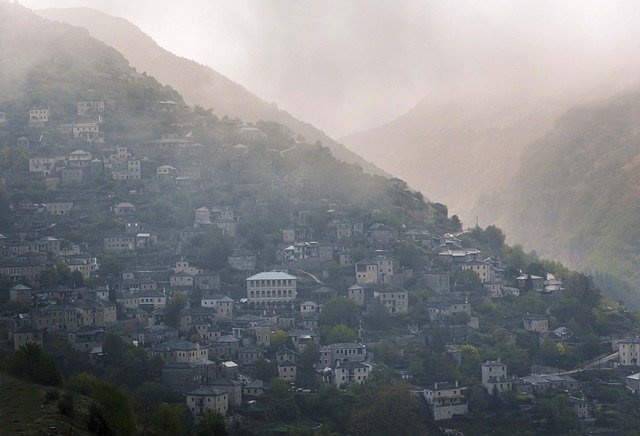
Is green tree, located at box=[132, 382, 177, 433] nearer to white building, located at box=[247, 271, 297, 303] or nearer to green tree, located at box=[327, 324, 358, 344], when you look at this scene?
green tree, located at box=[327, 324, 358, 344]

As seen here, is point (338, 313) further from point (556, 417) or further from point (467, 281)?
point (556, 417)

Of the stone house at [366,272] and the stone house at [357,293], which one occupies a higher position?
the stone house at [366,272]

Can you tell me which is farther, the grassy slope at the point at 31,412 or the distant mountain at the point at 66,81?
the distant mountain at the point at 66,81

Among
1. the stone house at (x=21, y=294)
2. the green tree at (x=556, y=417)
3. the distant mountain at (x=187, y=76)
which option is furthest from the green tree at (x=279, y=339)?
the distant mountain at (x=187, y=76)

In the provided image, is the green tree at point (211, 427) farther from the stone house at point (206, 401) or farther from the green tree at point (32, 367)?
the stone house at point (206, 401)

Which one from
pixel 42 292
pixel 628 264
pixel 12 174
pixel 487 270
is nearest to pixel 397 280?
pixel 487 270

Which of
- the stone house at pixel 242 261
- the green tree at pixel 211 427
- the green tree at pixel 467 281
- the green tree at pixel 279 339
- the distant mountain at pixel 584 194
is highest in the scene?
the distant mountain at pixel 584 194
